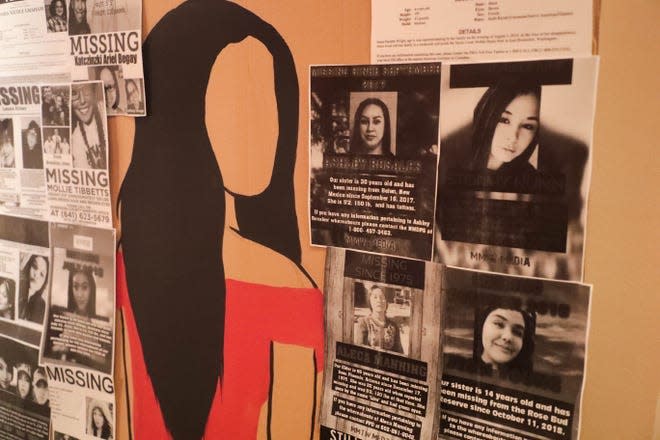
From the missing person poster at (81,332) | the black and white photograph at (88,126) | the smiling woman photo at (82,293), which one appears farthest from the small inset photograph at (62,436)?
the black and white photograph at (88,126)

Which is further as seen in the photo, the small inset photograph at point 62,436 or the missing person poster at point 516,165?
the small inset photograph at point 62,436

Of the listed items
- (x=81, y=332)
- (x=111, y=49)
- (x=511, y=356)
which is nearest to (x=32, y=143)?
(x=111, y=49)

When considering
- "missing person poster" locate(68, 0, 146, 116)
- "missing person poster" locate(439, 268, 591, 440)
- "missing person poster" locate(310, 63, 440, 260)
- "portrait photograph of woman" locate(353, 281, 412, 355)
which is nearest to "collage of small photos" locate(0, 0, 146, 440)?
"missing person poster" locate(68, 0, 146, 116)

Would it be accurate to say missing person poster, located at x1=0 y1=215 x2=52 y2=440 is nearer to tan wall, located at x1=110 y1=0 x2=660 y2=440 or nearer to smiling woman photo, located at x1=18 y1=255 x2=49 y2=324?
smiling woman photo, located at x1=18 y1=255 x2=49 y2=324

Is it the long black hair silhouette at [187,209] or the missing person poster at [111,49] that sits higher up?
the missing person poster at [111,49]

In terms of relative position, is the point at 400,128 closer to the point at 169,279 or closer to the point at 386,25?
the point at 386,25

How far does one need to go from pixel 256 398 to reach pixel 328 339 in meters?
0.18

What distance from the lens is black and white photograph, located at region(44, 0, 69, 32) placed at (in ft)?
2.77

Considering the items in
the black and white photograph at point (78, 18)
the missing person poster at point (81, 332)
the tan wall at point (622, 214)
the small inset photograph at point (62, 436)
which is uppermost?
the black and white photograph at point (78, 18)

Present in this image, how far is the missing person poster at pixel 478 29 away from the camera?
0.51 m

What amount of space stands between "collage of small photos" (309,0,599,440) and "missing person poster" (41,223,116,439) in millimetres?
447

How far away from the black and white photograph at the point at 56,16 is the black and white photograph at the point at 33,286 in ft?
1.39

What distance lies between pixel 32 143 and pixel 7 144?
0.07 meters

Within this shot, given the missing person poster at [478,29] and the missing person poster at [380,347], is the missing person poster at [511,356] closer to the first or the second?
the missing person poster at [380,347]
